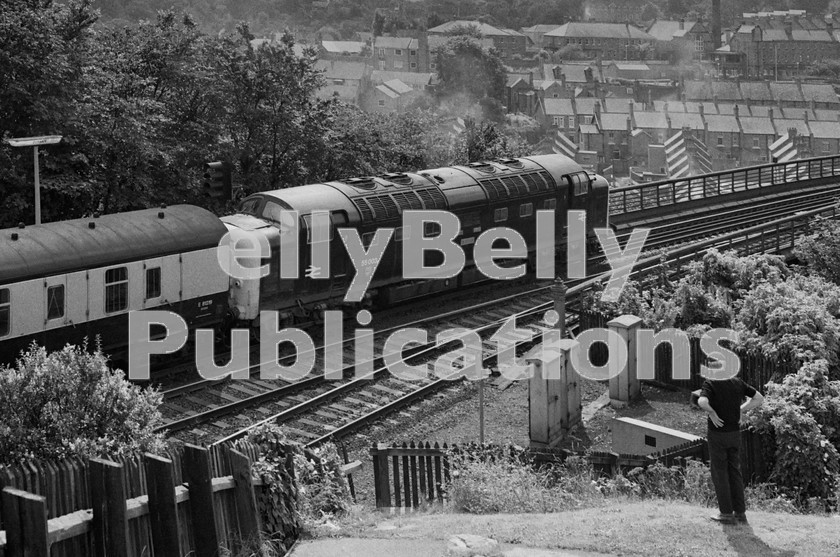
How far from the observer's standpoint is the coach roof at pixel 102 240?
59.0 feet

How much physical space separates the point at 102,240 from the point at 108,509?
11.7 metres

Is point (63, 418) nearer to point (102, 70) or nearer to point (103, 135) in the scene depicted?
point (103, 135)

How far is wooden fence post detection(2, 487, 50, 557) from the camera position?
766 centimetres

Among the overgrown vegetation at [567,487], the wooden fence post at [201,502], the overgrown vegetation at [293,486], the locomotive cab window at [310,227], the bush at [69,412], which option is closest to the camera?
the wooden fence post at [201,502]

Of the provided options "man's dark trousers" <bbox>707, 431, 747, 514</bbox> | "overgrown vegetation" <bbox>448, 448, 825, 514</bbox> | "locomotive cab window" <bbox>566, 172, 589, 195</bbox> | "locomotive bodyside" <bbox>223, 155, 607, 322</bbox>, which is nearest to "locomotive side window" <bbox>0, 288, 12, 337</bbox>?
"locomotive bodyside" <bbox>223, 155, 607, 322</bbox>

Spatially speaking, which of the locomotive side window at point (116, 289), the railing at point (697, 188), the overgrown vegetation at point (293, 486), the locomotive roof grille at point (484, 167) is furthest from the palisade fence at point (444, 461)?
the railing at point (697, 188)

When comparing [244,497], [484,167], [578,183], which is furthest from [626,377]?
[578,183]

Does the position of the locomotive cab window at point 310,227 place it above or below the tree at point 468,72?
below

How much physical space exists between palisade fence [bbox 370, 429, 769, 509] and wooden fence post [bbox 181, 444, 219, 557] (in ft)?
13.2

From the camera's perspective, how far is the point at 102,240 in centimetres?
1930

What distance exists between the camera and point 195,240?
821 inches

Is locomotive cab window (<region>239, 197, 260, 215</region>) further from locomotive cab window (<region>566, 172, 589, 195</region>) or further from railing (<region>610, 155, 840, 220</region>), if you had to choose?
railing (<region>610, 155, 840, 220</region>)

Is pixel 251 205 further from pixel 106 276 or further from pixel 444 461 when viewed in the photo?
pixel 444 461

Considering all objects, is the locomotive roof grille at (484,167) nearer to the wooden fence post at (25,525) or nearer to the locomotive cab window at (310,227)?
the locomotive cab window at (310,227)
